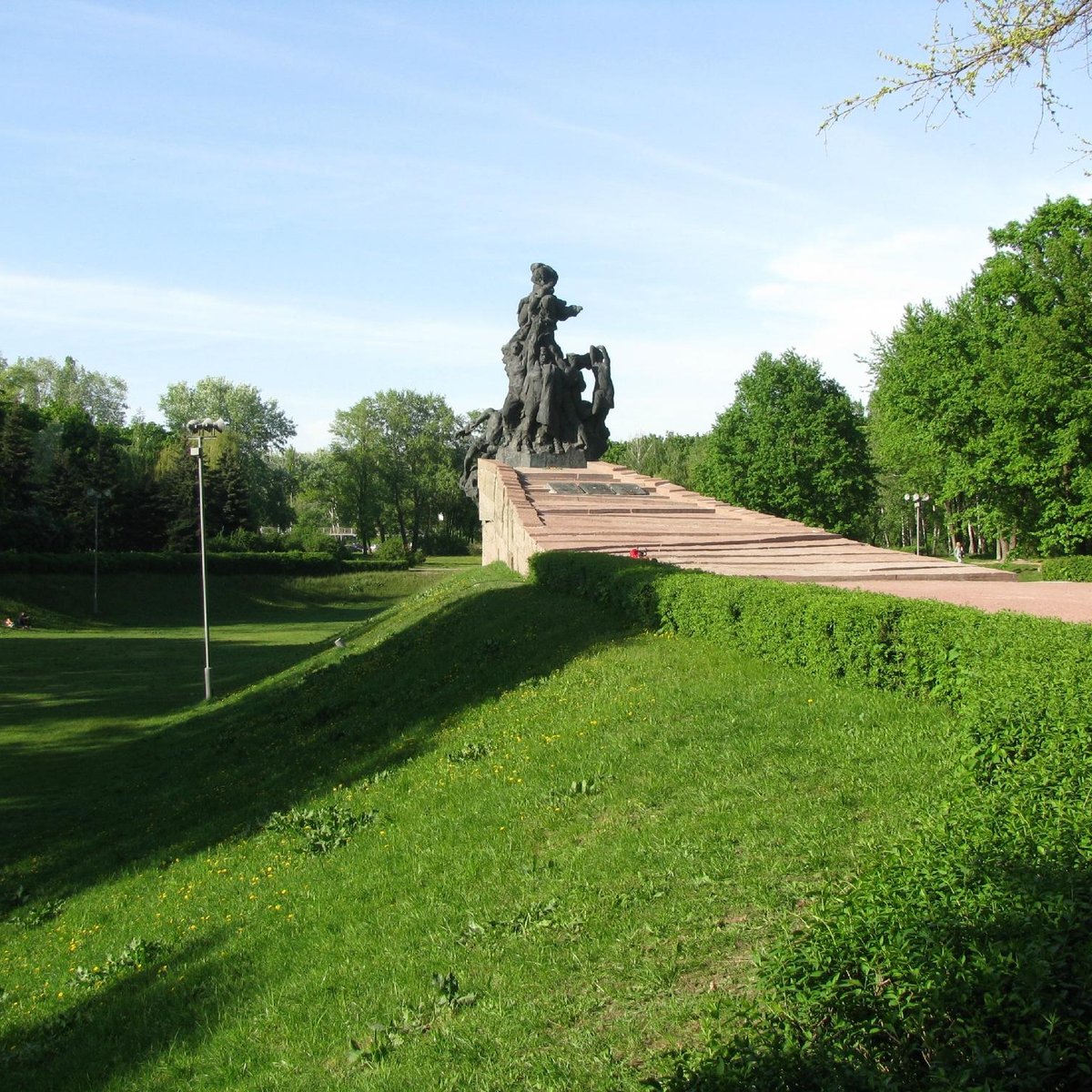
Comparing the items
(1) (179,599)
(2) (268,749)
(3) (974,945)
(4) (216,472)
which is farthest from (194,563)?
(3) (974,945)

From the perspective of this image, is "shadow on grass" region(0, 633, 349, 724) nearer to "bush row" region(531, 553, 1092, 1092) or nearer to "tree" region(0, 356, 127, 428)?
"bush row" region(531, 553, 1092, 1092)

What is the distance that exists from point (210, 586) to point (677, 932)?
44.0 metres

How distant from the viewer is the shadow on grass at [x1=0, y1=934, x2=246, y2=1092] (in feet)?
18.2

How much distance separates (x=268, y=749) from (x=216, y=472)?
45585 mm

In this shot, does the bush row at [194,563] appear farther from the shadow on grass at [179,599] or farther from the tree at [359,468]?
the tree at [359,468]

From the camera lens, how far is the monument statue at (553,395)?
86.1 ft

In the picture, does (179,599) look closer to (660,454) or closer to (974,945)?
(660,454)

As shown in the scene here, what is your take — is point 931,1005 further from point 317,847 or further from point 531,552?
A: point 531,552

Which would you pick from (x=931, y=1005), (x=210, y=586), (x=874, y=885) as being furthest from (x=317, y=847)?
(x=210, y=586)

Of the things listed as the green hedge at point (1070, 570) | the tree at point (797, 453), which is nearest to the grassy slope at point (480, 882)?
the green hedge at point (1070, 570)

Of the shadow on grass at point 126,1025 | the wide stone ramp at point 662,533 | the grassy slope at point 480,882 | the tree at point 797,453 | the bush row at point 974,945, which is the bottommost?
the shadow on grass at point 126,1025

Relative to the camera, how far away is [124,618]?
41375 millimetres

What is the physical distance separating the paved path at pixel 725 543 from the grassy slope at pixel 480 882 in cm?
437

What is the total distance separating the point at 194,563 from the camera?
4700 centimetres
